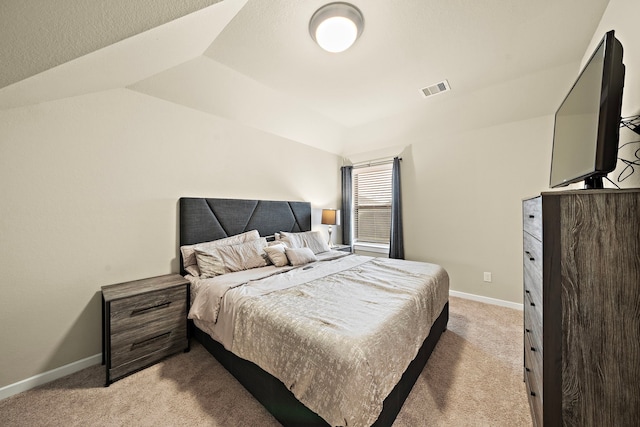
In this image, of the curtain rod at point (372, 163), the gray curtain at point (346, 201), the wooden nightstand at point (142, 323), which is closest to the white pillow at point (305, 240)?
the gray curtain at point (346, 201)

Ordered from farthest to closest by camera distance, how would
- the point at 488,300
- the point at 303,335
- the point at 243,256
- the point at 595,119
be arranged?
the point at 488,300
the point at 243,256
the point at 303,335
the point at 595,119

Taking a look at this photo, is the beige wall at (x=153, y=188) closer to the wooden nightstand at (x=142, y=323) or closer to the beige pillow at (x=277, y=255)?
the wooden nightstand at (x=142, y=323)

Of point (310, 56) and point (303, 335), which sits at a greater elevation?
point (310, 56)

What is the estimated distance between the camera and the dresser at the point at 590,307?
0.83 meters

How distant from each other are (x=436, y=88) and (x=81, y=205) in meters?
3.80

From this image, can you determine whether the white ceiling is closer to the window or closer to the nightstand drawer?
the window

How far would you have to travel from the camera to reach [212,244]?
2639 mm

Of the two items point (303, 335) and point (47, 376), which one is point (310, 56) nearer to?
point (303, 335)

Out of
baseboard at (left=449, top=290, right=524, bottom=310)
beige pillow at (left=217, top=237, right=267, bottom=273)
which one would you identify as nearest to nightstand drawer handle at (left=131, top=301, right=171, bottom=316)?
beige pillow at (left=217, top=237, right=267, bottom=273)

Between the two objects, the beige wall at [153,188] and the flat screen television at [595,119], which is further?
the beige wall at [153,188]

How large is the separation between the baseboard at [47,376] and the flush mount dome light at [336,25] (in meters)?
3.33

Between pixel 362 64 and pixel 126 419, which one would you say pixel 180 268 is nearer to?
pixel 126 419

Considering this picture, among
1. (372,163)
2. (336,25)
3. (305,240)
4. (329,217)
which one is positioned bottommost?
(305,240)

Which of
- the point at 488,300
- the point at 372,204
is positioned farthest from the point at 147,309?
the point at 488,300
